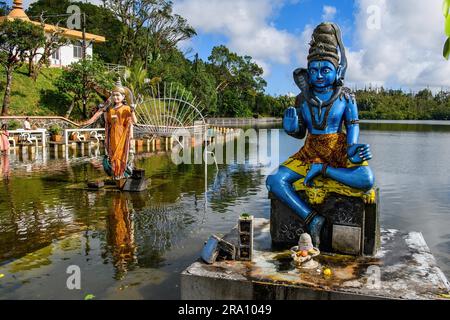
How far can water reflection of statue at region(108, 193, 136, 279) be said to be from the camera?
665cm

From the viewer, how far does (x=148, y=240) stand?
7.83 meters

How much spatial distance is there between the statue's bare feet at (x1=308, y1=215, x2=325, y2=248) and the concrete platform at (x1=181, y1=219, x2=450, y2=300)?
291 millimetres

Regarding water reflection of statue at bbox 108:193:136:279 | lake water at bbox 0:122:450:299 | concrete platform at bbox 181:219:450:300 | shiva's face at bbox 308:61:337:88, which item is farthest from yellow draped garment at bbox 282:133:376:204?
water reflection of statue at bbox 108:193:136:279

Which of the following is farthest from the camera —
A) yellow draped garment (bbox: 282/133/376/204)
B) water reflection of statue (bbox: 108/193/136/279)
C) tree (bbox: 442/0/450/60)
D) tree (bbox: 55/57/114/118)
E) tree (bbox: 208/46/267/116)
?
→ tree (bbox: 208/46/267/116)

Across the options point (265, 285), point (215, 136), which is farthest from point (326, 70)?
point (215, 136)

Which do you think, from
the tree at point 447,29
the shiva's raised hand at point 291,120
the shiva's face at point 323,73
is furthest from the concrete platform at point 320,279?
the tree at point 447,29

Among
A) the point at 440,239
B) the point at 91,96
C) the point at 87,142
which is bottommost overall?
the point at 440,239

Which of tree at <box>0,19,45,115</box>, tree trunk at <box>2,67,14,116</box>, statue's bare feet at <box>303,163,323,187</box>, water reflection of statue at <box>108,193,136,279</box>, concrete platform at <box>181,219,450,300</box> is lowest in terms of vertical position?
water reflection of statue at <box>108,193,136,279</box>

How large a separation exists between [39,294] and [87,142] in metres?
18.2

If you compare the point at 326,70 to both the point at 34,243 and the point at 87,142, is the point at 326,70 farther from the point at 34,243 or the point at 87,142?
the point at 87,142

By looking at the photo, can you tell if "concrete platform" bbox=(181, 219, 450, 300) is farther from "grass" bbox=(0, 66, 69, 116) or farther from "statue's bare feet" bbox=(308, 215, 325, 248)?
"grass" bbox=(0, 66, 69, 116)

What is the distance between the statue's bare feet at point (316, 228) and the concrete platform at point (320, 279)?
11.5 inches

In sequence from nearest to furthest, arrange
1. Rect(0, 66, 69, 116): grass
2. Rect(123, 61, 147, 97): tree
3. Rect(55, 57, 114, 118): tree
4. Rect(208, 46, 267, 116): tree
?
Rect(55, 57, 114, 118): tree
Rect(0, 66, 69, 116): grass
Rect(123, 61, 147, 97): tree
Rect(208, 46, 267, 116): tree

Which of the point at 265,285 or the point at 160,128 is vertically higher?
the point at 160,128
